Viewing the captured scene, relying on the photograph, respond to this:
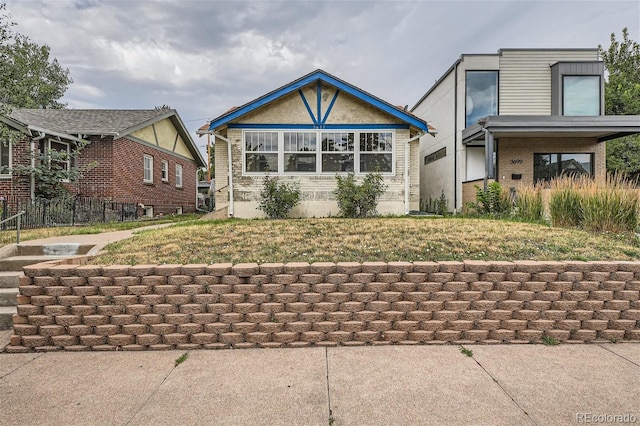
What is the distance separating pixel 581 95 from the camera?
12.7 meters

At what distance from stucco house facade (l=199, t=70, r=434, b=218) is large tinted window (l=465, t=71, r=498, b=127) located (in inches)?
138

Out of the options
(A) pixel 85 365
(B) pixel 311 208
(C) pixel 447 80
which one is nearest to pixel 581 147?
(C) pixel 447 80

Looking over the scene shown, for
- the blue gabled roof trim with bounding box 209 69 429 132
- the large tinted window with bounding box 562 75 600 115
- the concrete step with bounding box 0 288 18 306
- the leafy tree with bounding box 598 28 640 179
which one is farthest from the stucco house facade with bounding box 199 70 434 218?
the leafy tree with bounding box 598 28 640 179

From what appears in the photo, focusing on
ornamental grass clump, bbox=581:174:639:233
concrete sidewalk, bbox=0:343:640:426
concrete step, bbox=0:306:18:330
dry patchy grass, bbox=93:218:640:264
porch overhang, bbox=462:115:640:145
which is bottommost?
concrete sidewalk, bbox=0:343:640:426

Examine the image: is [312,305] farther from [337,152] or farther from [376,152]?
[376,152]

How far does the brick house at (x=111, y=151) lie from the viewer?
1109cm

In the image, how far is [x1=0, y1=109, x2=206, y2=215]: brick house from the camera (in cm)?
1109

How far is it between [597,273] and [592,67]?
13509 mm

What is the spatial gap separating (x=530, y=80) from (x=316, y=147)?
30.3ft

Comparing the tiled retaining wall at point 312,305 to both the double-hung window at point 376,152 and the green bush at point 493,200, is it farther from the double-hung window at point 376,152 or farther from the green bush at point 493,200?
the double-hung window at point 376,152

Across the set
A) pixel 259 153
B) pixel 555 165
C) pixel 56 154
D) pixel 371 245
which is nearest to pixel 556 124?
pixel 555 165

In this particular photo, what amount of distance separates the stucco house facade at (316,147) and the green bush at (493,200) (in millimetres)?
2297

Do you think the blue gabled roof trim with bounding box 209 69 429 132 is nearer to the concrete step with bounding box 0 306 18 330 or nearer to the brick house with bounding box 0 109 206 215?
the brick house with bounding box 0 109 206 215

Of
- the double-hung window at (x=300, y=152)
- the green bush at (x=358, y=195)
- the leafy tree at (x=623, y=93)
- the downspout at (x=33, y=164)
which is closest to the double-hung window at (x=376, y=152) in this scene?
the green bush at (x=358, y=195)
